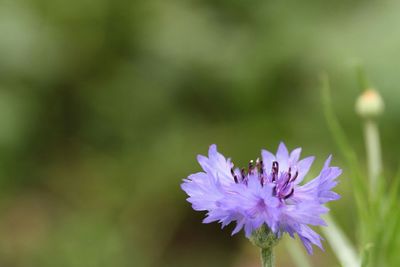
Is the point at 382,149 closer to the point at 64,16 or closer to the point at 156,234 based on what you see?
the point at 156,234

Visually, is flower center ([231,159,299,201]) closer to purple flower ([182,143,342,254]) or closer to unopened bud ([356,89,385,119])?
purple flower ([182,143,342,254])

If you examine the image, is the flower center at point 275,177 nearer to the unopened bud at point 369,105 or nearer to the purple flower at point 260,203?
the purple flower at point 260,203

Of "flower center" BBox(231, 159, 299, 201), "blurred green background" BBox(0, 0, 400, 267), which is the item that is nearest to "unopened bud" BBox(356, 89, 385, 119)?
"flower center" BBox(231, 159, 299, 201)

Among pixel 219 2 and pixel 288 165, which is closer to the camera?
pixel 288 165

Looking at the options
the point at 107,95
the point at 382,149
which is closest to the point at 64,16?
the point at 107,95

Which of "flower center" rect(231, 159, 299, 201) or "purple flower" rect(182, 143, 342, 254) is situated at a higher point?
"flower center" rect(231, 159, 299, 201)

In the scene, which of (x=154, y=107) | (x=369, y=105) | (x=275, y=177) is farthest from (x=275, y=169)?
(x=154, y=107)
